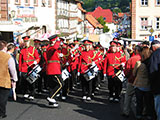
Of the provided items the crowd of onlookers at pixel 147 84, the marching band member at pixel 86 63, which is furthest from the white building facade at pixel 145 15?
the crowd of onlookers at pixel 147 84

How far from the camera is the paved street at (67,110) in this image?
8219mm

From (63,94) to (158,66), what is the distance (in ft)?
15.8

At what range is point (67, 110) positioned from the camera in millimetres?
9070

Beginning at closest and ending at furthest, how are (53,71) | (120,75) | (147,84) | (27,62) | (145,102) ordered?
(147,84) < (145,102) < (53,71) < (120,75) < (27,62)

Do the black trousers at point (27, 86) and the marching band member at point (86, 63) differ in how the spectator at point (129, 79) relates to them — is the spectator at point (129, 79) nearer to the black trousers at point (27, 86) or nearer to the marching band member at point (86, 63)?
the marching band member at point (86, 63)

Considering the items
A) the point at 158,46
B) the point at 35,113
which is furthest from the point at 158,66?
the point at 35,113

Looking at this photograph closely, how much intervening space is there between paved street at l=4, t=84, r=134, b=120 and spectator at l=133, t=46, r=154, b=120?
87cm

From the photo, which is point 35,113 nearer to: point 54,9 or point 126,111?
point 126,111

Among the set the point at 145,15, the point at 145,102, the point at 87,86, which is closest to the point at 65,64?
the point at 87,86

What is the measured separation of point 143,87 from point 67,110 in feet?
8.74

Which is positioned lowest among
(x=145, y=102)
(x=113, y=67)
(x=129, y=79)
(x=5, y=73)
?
(x=145, y=102)

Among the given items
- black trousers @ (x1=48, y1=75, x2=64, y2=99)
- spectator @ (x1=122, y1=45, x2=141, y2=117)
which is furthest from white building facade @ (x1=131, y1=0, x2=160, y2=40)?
spectator @ (x1=122, y1=45, x2=141, y2=117)

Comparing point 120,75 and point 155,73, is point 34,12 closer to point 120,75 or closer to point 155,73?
point 120,75

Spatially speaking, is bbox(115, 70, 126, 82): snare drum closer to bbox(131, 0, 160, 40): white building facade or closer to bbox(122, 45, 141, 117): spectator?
bbox(122, 45, 141, 117): spectator
